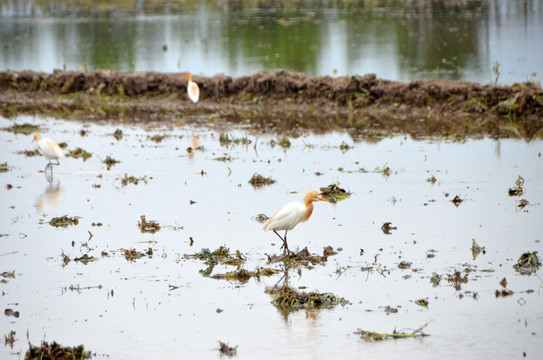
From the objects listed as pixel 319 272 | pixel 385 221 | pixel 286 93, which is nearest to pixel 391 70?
pixel 286 93

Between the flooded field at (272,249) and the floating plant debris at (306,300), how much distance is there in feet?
0.23

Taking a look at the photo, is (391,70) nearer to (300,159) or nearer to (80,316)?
(300,159)

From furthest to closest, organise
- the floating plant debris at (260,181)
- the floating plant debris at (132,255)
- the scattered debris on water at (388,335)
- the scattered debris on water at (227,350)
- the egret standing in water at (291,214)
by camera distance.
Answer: the floating plant debris at (260,181), the floating plant debris at (132,255), the egret standing in water at (291,214), the scattered debris on water at (388,335), the scattered debris on water at (227,350)

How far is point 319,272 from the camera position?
358 inches

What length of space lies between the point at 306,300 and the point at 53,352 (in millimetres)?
2579

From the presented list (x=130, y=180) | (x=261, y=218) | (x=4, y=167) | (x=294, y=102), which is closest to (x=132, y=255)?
(x=261, y=218)

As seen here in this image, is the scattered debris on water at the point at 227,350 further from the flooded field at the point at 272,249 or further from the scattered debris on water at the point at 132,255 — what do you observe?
the scattered debris on water at the point at 132,255

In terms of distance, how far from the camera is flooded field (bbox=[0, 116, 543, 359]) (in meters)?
7.34

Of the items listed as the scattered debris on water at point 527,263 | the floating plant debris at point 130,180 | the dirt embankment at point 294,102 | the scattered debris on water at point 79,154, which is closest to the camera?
the scattered debris on water at point 527,263

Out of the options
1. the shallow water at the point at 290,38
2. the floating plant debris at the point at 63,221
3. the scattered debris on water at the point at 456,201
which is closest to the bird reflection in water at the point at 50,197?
the floating plant debris at the point at 63,221

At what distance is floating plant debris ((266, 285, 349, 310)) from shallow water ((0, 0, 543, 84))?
1924 centimetres

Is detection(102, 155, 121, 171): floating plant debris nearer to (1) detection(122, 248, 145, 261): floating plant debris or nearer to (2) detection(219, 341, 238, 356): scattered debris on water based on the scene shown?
(1) detection(122, 248, 145, 261): floating plant debris

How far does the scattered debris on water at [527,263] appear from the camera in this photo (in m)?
8.97

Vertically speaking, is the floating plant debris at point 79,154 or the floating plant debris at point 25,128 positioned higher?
the floating plant debris at point 25,128
